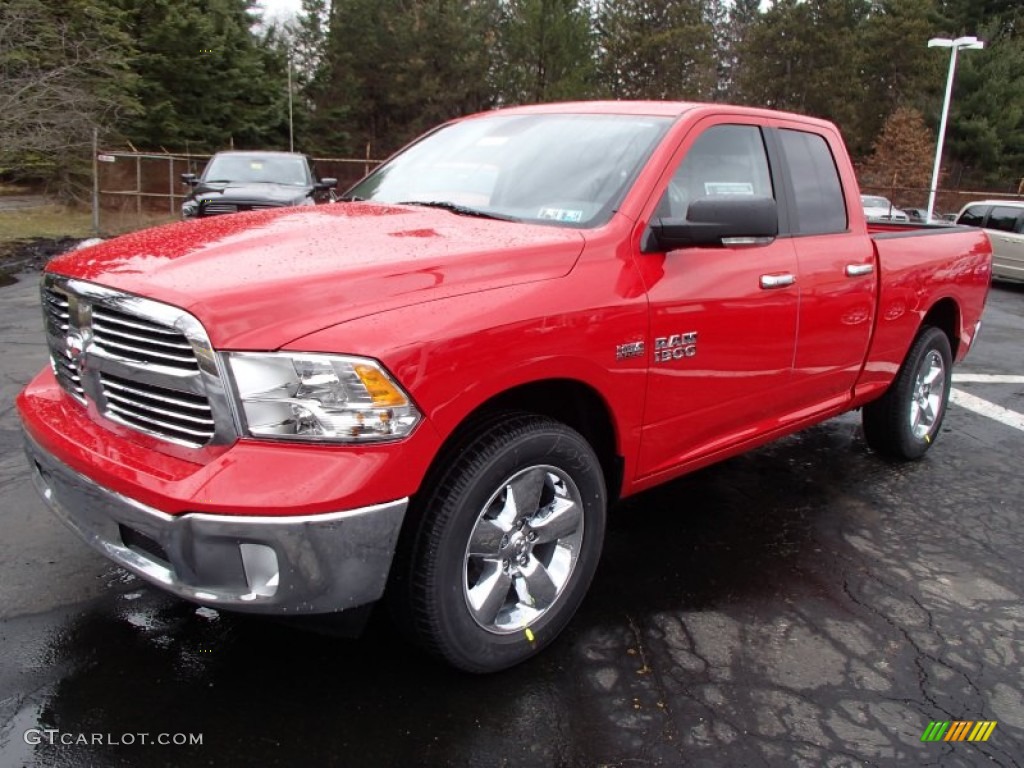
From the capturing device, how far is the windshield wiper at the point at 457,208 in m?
3.22

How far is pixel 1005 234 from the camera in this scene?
1574 centimetres

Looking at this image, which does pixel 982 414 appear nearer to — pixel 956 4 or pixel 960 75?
pixel 960 75

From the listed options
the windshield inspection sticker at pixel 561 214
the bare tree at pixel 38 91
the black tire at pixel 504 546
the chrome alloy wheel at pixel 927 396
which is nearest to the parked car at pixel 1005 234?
the chrome alloy wheel at pixel 927 396

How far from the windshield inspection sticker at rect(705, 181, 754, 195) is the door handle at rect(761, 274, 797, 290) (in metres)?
0.40

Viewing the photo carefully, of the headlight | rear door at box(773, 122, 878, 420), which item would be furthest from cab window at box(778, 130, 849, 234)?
the headlight

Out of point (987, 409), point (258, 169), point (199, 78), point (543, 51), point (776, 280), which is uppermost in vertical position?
point (543, 51)

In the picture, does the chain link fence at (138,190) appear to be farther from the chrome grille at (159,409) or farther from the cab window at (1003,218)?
the chrome grille at (159,409)

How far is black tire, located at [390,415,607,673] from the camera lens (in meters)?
2.47

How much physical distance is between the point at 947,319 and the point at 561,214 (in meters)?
3.33

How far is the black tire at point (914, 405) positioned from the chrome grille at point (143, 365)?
13.2 ft

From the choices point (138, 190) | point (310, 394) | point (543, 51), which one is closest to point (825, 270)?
point (310, 394)

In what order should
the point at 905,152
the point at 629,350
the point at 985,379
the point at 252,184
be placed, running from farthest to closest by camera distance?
the point at 905,152, the point at 252,184, the point at 985,379, the point at 629,350

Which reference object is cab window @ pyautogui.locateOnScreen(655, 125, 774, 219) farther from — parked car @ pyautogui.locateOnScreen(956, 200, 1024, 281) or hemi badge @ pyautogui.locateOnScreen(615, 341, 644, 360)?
parked car @ pyautogui.locateOnScreen(956, 200, 1024, 281)

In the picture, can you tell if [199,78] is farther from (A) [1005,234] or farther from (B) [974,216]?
(A) [1005,234]
